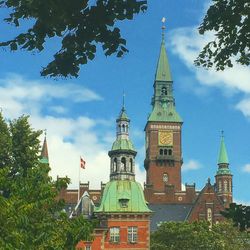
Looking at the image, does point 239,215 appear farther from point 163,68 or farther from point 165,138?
point 163,68

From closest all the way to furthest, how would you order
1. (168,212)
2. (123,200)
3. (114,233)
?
(114,233) → (123,200) → (168,212)

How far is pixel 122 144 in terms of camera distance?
75.1m

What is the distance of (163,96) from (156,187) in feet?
59.7

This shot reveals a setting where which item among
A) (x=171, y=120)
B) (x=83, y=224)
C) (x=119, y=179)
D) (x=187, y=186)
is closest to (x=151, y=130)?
(x=171, y=120)

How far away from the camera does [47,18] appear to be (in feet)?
26.8

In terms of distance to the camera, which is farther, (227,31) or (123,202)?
(123,202)

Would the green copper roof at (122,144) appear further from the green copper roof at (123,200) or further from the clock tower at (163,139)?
the clock tower at (163,139)

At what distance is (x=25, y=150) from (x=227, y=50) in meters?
28.2

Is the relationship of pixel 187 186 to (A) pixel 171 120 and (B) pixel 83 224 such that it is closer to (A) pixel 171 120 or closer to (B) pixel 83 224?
(A) pixel 171 120

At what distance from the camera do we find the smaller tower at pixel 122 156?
72.8 metres

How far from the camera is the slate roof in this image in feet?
328

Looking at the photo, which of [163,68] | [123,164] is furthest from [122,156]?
[163,68]

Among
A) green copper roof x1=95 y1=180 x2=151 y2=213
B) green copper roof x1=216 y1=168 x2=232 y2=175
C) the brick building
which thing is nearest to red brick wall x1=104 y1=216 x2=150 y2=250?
the brick building

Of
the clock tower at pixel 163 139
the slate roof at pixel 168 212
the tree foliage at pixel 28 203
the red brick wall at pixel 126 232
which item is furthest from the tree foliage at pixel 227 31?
the clock tower at pixel 163 139
